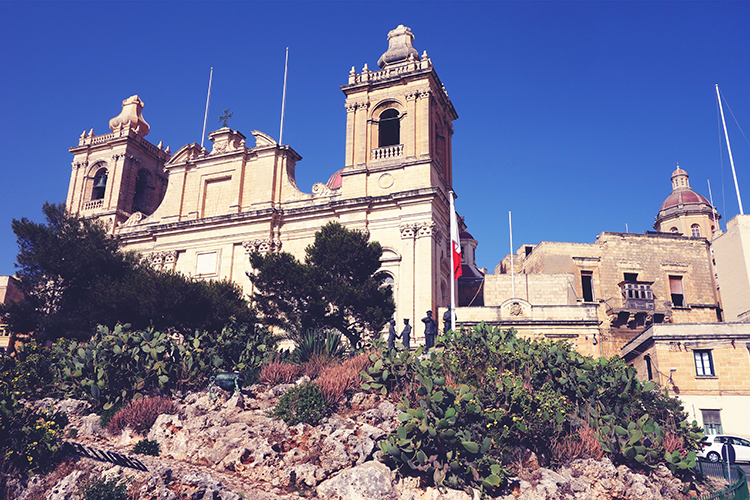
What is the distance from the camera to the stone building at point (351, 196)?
29.9m

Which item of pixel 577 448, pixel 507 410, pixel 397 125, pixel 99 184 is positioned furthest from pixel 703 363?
pixel 99 184

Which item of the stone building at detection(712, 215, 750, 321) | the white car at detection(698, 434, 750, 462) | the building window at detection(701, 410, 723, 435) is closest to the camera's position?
the white car at detection(698, 434, 750, 462)

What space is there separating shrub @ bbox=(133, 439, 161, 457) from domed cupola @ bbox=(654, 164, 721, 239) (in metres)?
49.9

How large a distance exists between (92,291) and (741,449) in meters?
26.5

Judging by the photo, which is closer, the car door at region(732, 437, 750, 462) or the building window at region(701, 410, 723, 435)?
the car door at region(732, 437, 750, 462)

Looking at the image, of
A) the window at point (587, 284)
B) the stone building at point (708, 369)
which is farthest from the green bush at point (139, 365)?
the window at point (587, 284)

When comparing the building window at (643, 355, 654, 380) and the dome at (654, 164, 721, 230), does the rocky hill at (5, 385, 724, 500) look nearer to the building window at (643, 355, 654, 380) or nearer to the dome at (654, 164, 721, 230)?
the building window at (643, 355, 654, 380)

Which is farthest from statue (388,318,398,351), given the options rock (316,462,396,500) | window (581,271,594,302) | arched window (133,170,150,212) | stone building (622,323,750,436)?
arched window (133,170,150,212)

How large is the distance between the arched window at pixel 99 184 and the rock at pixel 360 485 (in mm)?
34694

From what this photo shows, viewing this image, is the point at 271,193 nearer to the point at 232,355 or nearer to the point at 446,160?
the point at 446,160

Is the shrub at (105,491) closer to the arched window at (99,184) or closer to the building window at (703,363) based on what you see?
the building window at (703,363)

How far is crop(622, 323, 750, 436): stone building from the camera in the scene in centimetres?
2514

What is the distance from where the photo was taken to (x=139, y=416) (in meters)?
15.6

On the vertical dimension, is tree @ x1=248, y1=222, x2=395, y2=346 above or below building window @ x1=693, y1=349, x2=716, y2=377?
above
